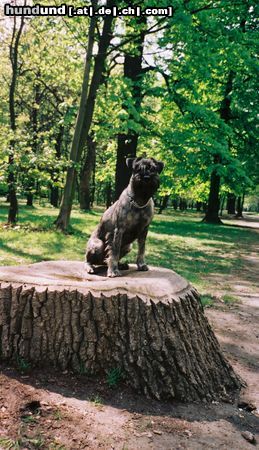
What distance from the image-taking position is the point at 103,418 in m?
3.30

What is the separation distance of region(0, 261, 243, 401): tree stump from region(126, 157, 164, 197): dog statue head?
103cm

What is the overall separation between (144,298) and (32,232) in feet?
32.9

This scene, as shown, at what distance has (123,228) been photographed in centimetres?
448

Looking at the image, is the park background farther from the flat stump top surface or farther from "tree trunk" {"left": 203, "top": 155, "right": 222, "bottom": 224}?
"tree trunk" {"left": 203, "top": 155, "right": 222, "bottom": 224}

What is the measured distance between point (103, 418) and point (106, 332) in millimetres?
770

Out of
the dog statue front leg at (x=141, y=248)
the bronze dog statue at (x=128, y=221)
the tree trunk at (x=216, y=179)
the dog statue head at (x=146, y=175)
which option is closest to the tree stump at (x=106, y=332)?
the bronze dog statue at (x=128, y=221)

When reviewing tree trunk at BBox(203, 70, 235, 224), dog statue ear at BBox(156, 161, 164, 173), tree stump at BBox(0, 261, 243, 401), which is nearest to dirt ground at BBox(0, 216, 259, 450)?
tree stump at BBox(0, 261, 243, 401)

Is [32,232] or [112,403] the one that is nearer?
[112,403]

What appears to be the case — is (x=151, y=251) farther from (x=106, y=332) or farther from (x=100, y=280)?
(x=106, y=332)

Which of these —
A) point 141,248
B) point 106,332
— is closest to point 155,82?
point 141,248

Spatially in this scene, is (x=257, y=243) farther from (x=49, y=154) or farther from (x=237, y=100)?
(x=49, y=154)

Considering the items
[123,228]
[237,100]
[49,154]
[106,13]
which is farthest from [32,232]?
[237,100]

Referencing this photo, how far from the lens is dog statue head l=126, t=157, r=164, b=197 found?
413cm

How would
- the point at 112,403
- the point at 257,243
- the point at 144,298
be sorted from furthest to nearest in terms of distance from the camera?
1. the point at 257,243
2. the point at 144,298
3. the point at 112,403
